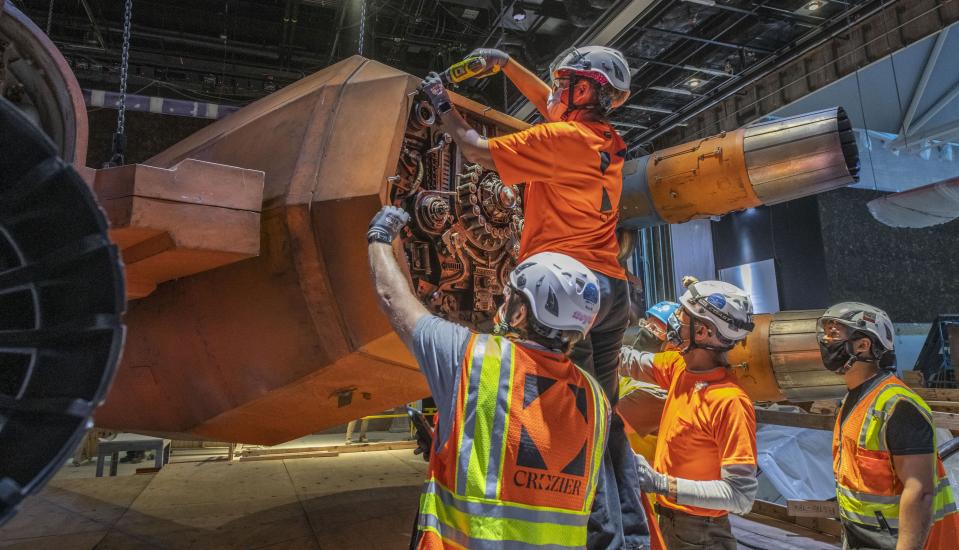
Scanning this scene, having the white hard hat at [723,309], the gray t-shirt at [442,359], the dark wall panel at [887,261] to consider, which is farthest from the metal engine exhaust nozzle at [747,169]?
the dark wall panel at [887,261]

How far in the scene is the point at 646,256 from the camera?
1247cm

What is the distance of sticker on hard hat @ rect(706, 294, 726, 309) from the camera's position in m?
3.37

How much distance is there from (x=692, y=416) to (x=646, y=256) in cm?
966

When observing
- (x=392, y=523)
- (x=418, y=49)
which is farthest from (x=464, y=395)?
(x=418, y=49)

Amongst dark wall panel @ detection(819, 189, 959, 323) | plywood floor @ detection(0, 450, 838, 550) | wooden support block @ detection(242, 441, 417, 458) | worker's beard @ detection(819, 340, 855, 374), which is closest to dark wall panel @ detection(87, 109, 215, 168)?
wooden support block @ detection(242, 441, 417, 458)

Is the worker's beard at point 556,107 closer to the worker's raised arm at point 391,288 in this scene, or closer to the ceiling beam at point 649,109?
the worker's raised arm at point 391,288

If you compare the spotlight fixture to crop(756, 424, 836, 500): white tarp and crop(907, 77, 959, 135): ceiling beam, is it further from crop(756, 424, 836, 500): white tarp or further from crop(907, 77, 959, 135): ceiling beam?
crop(907, 77, 959, 135): ceiling beam

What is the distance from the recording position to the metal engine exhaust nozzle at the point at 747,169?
151 inches

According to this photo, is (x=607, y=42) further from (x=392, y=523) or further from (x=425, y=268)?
(x=392, y=523)

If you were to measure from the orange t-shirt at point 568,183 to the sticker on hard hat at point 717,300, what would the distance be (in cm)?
78

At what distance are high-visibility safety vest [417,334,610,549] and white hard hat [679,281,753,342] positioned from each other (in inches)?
68.1

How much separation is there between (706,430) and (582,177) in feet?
4.77

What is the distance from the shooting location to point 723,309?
3.36 m

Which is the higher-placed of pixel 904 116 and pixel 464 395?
pixel 904 116
